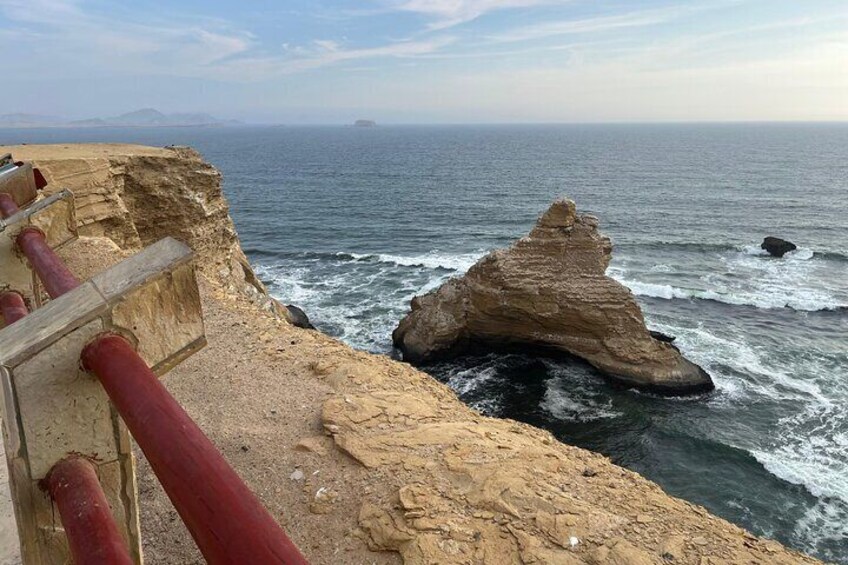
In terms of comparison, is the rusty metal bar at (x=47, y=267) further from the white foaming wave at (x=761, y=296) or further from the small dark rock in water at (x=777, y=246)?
the small dark rock in water at (x=777, y=246)

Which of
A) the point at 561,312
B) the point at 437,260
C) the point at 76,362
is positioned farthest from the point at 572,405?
the point at 76,362

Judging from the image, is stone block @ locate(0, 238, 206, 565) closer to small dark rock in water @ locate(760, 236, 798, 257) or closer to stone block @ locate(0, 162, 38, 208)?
stone block @ locate(0, 162, 38, 208)

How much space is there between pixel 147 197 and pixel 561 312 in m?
18.4

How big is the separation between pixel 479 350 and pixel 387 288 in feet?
36.9

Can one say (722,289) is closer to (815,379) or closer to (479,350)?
(815,379)

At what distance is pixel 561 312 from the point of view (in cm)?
2712

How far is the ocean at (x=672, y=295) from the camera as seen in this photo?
20.7 m

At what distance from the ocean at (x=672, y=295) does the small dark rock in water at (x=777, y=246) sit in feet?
3.03

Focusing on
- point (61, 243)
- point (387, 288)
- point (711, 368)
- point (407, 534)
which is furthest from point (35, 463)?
point (387, 288)

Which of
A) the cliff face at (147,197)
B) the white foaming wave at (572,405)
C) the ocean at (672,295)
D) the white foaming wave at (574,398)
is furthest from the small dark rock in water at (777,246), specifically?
the cliff face at (147,197)

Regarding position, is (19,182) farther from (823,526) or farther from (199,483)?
(823,526)

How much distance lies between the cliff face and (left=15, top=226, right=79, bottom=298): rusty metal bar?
13.0 meters

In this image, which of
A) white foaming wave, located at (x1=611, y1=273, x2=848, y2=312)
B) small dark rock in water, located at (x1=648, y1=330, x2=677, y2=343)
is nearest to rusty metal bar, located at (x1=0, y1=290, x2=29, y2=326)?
small dark rock in water, located at (x1=648, y1=330, x2=677, y2=343)

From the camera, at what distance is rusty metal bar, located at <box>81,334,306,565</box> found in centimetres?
141
